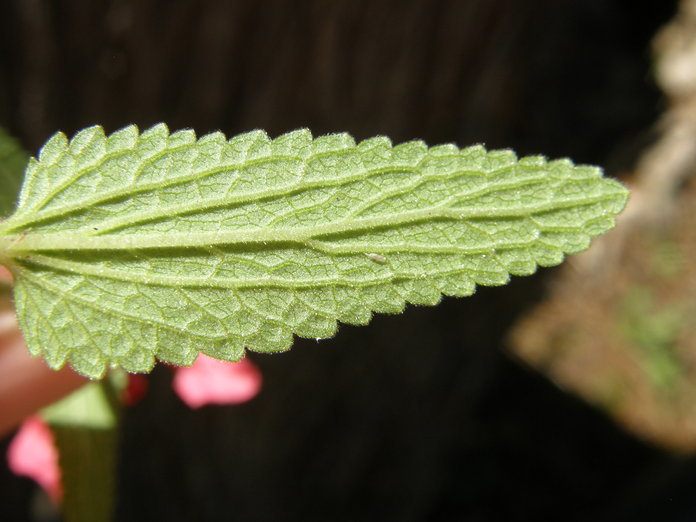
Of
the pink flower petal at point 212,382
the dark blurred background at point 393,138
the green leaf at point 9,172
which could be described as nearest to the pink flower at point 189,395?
the pink flower petal at point 212,382

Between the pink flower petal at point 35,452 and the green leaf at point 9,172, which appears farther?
the pink flower petal at point 35,452

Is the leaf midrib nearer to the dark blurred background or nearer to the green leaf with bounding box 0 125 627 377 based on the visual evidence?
the green leaf with bounding box 0 125 627 377

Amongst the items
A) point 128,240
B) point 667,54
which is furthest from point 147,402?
point 667,54

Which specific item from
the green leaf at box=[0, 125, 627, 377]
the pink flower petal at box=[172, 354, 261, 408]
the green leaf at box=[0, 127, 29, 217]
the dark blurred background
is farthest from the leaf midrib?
the dark blurred background

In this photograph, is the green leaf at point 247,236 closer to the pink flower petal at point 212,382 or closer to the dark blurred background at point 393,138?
the pink flower petal at point 212,382

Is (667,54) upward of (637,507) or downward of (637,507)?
upward

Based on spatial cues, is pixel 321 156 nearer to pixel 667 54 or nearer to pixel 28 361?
pixel 28 361

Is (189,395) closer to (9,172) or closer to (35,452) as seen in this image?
(35,452)
